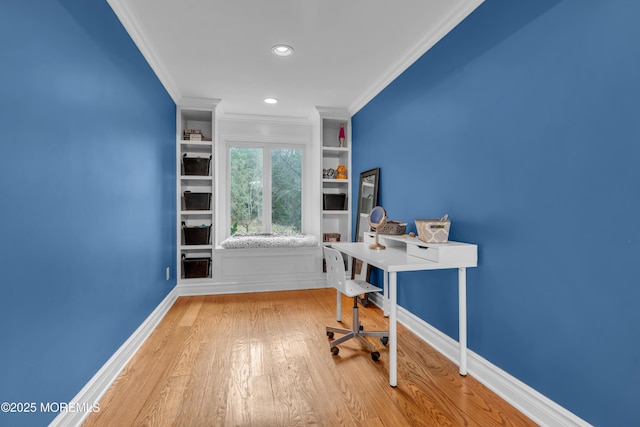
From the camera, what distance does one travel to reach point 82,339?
1.75m

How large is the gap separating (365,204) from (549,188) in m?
2.46

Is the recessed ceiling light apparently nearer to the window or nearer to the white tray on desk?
the white tray on desk

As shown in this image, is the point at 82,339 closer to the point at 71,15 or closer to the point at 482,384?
the point at 71,15

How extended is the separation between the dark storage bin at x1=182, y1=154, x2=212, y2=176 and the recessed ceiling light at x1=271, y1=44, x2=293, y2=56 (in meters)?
1.83

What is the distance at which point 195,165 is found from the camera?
13.7 feet

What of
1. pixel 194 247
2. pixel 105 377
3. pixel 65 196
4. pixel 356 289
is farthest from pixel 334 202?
pixel 65 196

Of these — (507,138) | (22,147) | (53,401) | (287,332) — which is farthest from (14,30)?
(287,332)

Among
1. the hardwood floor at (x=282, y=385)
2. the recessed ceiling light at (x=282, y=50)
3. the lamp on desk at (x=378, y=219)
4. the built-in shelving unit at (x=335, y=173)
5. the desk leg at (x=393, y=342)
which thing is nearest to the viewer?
the hardwood floor at (x=282, y=385)

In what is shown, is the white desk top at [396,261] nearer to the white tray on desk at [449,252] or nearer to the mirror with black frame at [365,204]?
the white tray on desk at [449,252]

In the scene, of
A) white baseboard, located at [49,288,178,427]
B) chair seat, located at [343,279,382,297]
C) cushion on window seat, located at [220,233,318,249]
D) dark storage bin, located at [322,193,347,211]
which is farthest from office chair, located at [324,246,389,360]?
dark storage bin, located at [322,193,347,211]

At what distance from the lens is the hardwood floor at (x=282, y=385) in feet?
5.75

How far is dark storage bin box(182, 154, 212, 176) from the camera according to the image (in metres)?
4.16

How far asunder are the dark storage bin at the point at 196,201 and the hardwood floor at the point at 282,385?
1563 millimetres

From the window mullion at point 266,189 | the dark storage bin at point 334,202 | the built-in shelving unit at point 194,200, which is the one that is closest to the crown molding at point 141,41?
the built-in shelving unit at point 194,200
